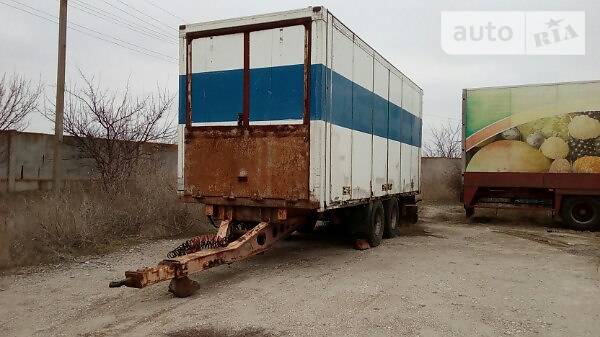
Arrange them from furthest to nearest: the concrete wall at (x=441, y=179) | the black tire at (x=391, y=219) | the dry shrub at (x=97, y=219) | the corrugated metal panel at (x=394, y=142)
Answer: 1. the concrete wall at (x=441, y=179)
2. the black tire at (x=391, y=219)
3. the corrugated metal panel at (x=394, y=142)
4. the dry shrub at (x=97, y=219)

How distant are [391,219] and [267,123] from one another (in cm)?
485

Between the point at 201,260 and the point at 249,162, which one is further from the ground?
the point at 249,162

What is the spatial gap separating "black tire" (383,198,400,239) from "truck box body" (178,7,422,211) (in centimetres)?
269

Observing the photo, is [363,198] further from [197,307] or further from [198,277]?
[197,307]

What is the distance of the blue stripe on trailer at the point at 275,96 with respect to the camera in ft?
22.1

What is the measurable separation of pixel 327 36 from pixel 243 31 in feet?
4.14

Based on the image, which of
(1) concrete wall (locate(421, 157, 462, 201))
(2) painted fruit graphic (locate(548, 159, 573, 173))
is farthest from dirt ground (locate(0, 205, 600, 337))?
(1) concrete wall (locate(421, 157, 462, 201))

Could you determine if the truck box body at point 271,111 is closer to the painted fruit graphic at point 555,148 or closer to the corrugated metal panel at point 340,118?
the corrugated metal panel at point 340,118

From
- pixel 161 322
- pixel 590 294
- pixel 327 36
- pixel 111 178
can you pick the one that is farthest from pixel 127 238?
pixel 590 294

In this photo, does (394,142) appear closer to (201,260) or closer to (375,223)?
(375,223)

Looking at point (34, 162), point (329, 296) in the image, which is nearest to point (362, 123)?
point (329, 296)

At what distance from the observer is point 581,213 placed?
12.8 meters

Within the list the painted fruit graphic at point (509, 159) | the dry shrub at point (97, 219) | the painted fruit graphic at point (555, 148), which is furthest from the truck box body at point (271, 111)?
the painted fruit graphic at point (555, 148)

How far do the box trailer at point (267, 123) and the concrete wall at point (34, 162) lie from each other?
610 centimetres
